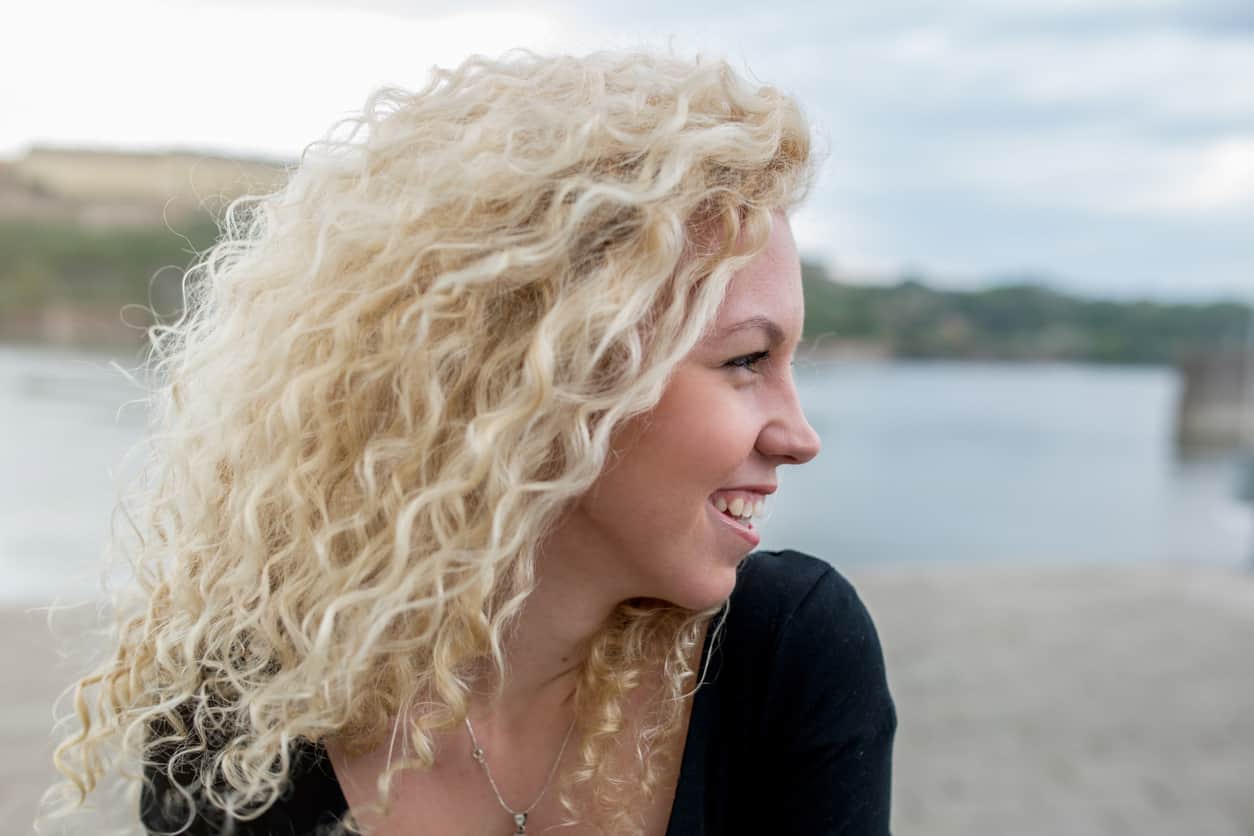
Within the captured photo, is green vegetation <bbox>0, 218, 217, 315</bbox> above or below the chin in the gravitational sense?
below

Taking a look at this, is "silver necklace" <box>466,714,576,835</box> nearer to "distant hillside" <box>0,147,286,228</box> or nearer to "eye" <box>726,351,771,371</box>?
"eye" <box>726,351,771,371</box>

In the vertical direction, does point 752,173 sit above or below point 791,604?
above

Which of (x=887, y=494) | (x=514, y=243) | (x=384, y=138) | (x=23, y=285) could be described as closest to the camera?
(x=514, y=243)

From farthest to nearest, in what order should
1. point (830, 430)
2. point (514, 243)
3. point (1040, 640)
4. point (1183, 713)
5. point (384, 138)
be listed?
1. point (830, 430)
2. point (1040, 640)
3. point (1183, 713)
4. point (384, 138)
5. point (514, 243)

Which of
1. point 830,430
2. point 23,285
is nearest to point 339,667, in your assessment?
point 23,285

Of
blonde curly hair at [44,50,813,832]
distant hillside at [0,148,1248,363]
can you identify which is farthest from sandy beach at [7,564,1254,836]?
blonde curly hair at [44,50,813,832]

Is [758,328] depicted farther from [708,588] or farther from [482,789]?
[482,789]

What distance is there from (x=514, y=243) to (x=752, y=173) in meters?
0.26

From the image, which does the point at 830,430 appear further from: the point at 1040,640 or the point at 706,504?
the point at 706,504

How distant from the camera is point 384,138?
132 cm

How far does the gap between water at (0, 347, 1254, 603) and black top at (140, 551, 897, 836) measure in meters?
0.29

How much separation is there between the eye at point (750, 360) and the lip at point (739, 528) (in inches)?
6.0

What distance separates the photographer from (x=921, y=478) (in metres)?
15.8

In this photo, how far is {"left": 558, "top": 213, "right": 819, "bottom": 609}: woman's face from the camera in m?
1.23
